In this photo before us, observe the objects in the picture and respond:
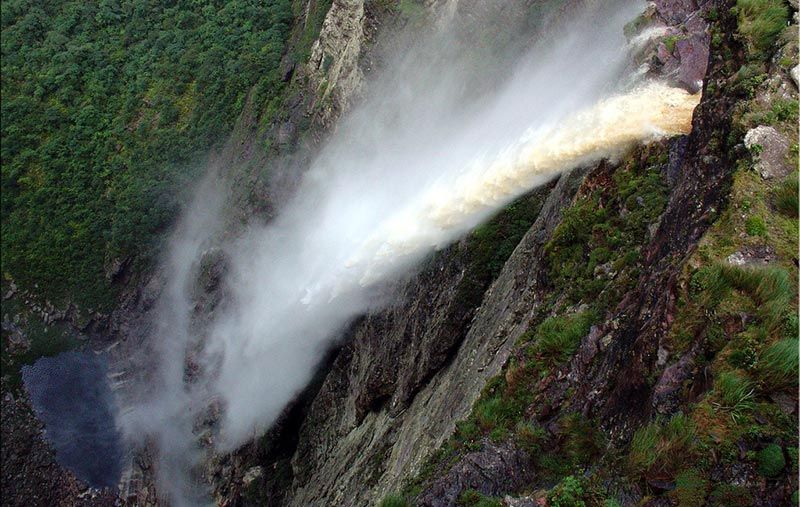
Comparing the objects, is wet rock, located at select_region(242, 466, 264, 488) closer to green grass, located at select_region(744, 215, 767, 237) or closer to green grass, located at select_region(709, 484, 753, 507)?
green grass, located at select_region(709, 484, 753, 507)

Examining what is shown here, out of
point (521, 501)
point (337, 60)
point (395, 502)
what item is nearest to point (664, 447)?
point (521, 501)

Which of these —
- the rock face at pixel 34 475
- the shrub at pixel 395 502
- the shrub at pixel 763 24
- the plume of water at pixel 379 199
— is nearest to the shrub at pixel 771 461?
the shrub at pixel 395 502

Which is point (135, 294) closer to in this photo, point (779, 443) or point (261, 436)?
point (261, 436)

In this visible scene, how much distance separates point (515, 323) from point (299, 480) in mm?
12338

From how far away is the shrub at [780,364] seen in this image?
310 inches

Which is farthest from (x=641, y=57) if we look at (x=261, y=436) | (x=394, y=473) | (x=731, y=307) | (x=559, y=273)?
(x=261, y=436)

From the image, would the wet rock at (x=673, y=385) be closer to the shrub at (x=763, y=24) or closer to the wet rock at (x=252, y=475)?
the shrub at (x=763, y=24)

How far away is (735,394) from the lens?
317 inches

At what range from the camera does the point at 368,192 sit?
2858 cm

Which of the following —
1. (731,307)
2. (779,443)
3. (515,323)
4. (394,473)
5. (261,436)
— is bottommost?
(261,436)

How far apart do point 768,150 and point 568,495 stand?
18.1ft

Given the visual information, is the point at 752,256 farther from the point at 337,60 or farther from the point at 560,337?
the point at 337,60

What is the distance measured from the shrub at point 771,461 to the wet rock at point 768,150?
3.80m

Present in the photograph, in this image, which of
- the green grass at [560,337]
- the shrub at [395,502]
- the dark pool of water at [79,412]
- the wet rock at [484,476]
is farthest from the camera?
the dark pool of water at [79,412]
